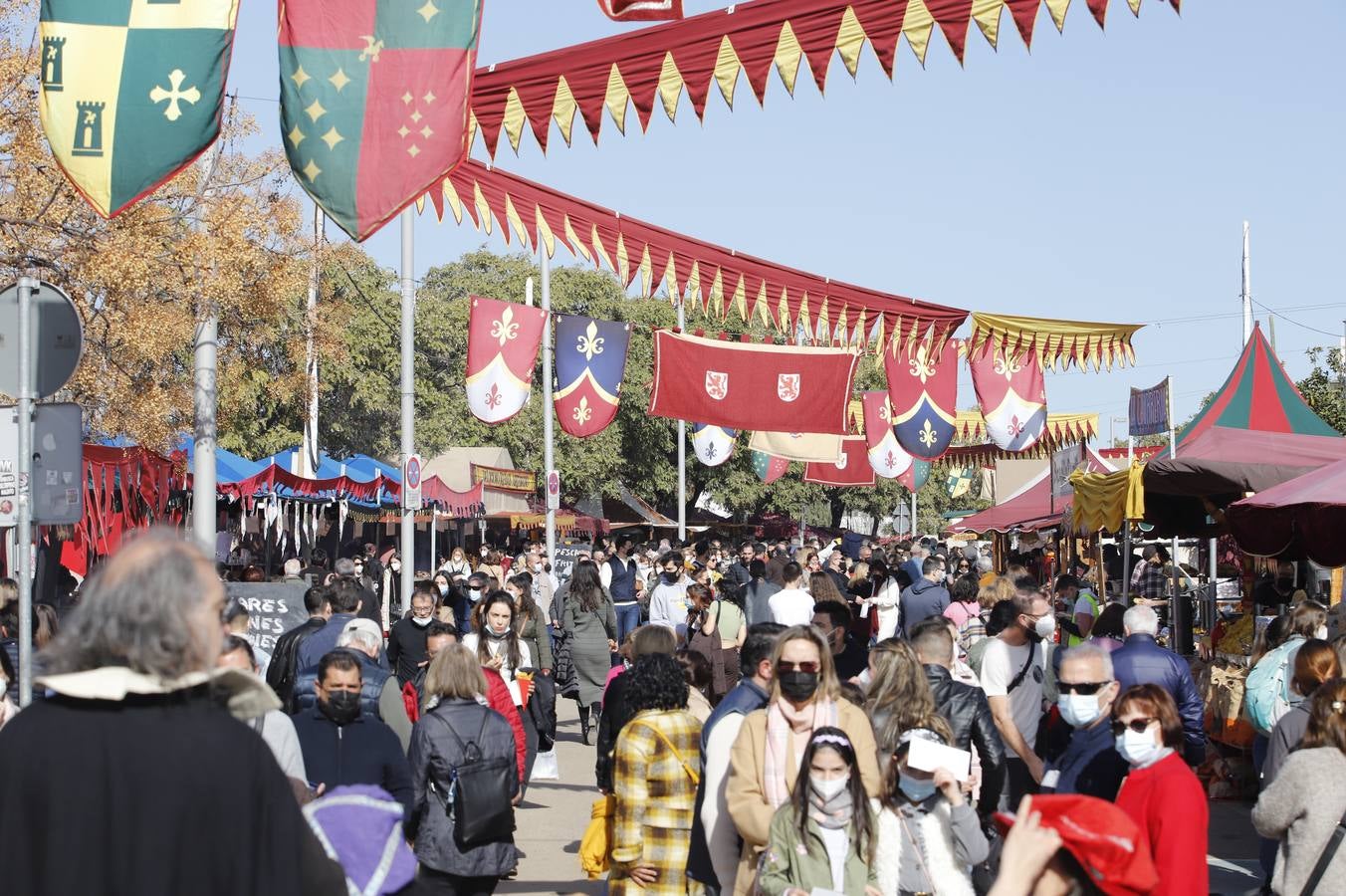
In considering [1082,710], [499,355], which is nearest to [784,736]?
[1082,710]

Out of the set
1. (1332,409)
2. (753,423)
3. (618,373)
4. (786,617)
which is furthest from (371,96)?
(1332,409)

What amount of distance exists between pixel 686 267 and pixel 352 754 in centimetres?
726

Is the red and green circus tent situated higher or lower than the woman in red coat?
higher

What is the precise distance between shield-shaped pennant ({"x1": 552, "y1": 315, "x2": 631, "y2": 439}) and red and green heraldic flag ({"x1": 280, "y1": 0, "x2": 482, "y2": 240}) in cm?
1255

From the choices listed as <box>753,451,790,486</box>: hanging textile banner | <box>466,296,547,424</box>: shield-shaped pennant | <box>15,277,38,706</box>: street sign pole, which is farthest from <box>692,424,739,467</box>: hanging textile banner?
<box>15,277,38,706</box>: street sign pole

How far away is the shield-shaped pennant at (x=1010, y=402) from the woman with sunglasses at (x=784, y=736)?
15.9 meters

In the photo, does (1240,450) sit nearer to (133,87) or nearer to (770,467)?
(133,87)

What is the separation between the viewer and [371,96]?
8.27m

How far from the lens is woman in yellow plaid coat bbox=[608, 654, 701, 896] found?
6172 millimetres

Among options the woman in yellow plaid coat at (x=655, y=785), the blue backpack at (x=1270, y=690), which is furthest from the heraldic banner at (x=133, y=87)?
the blue backpack at (x=1270, y=690)

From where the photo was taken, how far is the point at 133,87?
28.1ft

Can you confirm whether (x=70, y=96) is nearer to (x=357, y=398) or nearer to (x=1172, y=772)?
(x=1172, y=772)

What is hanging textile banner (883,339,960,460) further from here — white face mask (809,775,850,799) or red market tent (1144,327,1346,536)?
white face mask (809,775,850,799)

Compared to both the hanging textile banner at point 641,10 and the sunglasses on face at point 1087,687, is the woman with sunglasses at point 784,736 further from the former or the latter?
the hanging textile banner at point 641,10
